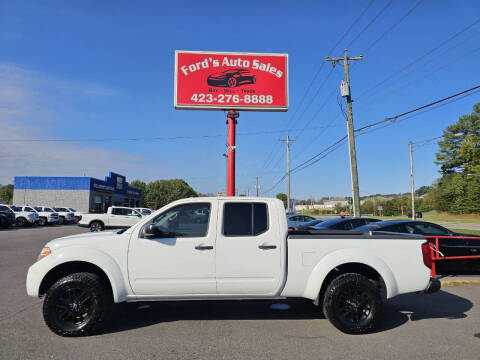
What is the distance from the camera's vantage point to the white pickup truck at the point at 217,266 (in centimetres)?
452

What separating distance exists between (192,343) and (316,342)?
1557mm

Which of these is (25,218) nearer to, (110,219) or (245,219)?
(110,219)

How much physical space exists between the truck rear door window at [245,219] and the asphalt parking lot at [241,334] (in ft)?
4.43

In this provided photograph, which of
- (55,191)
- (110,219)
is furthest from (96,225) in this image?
(55,191)

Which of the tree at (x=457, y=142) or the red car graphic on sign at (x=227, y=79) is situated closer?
the red car graphic on sign at (x=227, y=79)

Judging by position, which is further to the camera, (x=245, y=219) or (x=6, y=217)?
(x=6, y=217)

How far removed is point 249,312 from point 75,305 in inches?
102

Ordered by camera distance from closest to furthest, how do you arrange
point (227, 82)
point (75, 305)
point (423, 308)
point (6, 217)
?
1. point (75, 305)
2. point (423, 308)
3. point (227, 82)
4. point (6, 217)

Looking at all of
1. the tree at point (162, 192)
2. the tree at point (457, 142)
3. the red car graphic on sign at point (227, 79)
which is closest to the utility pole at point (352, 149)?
the red car graphic on sign at point (227, 79)

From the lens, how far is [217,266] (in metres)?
4.62

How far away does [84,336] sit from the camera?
4.45 m

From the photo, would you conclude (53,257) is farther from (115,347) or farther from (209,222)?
(209,222)

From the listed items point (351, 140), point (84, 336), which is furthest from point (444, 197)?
point (84, 336)

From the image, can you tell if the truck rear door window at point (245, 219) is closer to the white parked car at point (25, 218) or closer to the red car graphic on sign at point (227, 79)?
the red car graphic on sign at point (227, 79)
